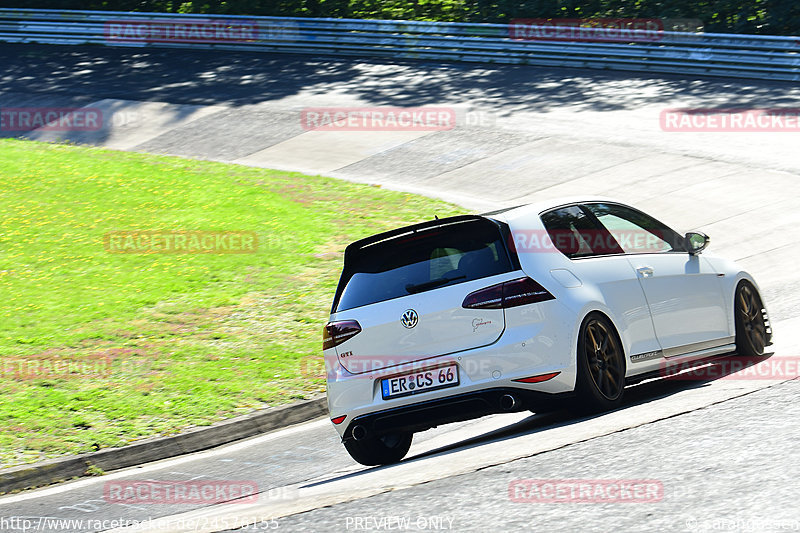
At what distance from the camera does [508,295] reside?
22.0 ft

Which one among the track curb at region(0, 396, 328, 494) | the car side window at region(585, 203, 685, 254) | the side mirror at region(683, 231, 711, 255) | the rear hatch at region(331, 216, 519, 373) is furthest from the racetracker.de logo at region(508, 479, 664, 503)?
the track curb at region(0, 396, 328, 494)

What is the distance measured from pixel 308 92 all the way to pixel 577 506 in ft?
66.3

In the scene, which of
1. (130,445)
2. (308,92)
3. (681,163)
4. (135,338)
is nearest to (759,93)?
(681,163)

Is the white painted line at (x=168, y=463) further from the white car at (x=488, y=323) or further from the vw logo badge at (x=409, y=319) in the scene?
the vw logo badge at (x=409, y=319)

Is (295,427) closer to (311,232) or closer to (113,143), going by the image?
(311,232)

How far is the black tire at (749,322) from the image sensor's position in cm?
862

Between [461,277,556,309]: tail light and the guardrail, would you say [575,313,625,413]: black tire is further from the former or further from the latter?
the guardrail

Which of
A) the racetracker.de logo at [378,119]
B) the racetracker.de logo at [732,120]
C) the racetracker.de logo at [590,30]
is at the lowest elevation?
the racetracker.de logo at [378,119]

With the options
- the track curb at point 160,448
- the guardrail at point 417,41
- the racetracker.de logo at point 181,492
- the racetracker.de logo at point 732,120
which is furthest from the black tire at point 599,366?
the guardrail at point 417,41

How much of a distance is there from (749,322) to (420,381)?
3341 millimetres

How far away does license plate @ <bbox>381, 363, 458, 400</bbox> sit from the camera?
6773 millimetres

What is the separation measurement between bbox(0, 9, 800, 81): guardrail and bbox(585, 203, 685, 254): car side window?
14864mm

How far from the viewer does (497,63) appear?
2591 cm

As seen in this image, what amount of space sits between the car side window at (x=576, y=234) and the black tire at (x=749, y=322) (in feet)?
5.26
